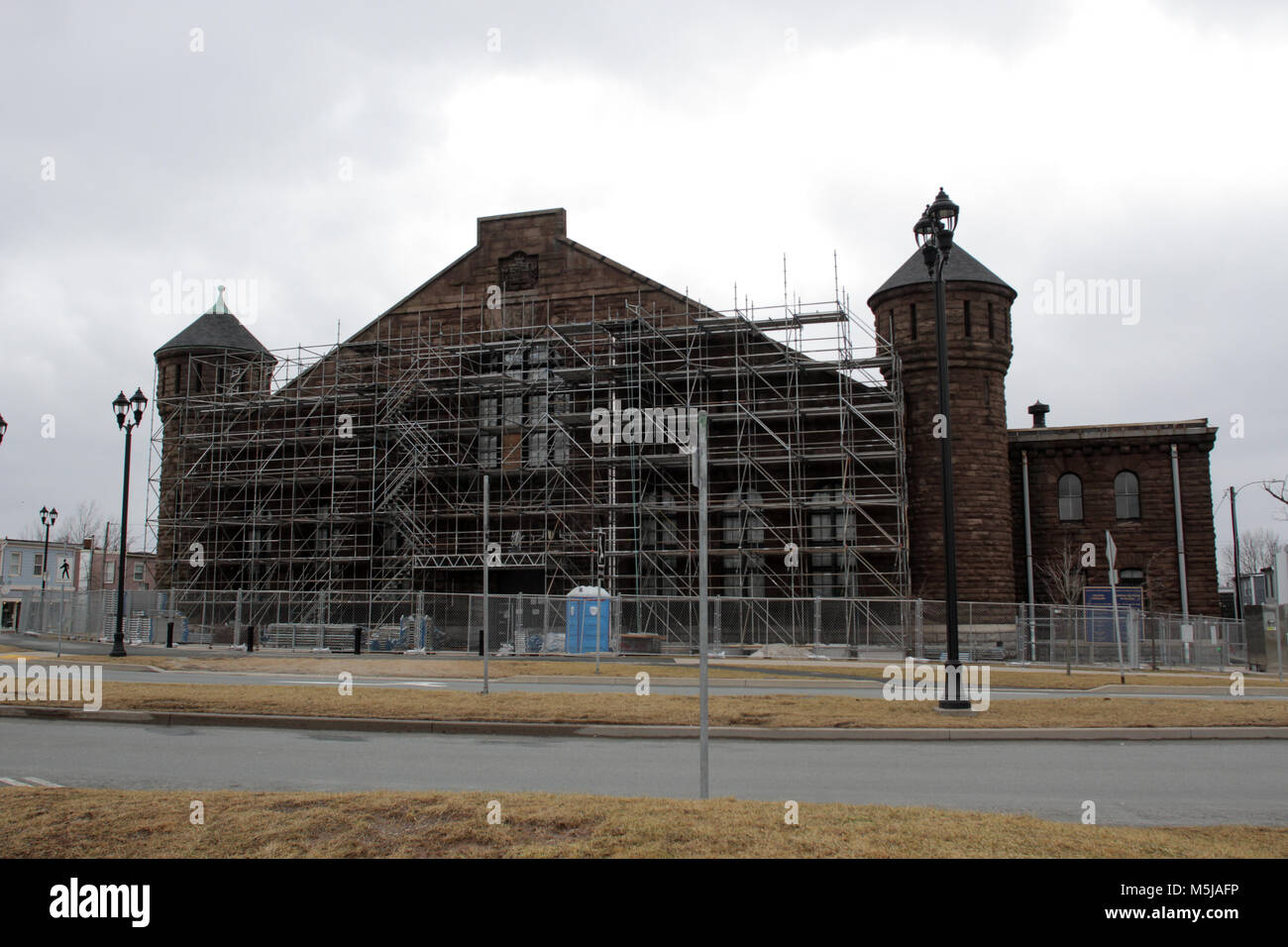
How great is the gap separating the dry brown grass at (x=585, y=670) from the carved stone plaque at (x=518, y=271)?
19.4 m

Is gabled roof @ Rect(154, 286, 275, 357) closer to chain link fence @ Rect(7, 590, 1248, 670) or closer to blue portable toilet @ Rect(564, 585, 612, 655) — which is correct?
chain link fence @ Rect(7, 590, 1248, 670)

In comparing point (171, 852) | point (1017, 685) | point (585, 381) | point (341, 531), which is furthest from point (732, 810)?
point (341, 531)

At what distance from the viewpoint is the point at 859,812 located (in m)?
7.62

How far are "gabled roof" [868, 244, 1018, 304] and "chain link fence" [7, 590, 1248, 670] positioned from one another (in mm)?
12359

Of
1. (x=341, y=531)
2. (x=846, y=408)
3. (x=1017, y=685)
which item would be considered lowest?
(x=1017, y=685)

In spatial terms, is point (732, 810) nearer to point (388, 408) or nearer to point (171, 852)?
point (171, 852)

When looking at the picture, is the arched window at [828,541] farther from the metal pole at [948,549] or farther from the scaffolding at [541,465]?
the metal pole at [948,549]

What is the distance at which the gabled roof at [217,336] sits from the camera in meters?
48.7

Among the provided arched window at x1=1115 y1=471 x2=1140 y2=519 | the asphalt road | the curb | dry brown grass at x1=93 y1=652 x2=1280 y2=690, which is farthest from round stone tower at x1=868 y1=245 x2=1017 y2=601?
the asphalt road

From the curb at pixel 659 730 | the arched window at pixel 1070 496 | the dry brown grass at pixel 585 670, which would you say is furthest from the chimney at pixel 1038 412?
the curb at pixel 659 730

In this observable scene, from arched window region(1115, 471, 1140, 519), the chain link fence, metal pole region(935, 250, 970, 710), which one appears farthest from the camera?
arched window region(1115, 471, 1140, 519)

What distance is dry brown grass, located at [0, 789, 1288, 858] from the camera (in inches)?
247

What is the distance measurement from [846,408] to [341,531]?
2067 centimetres

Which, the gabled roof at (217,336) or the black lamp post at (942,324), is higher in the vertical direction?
the gabled roof at (217,336)
